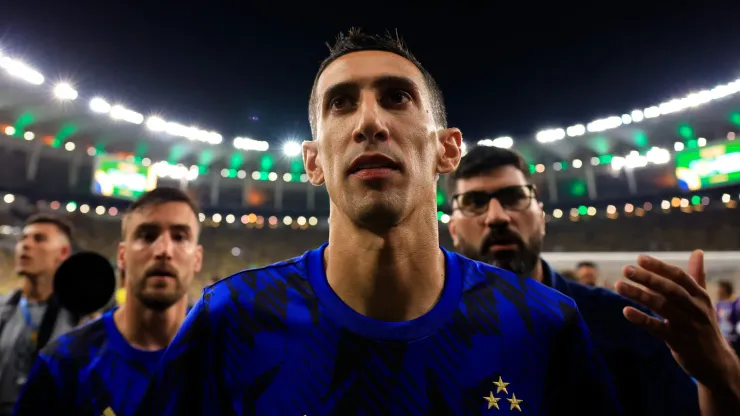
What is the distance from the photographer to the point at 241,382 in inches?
57.4

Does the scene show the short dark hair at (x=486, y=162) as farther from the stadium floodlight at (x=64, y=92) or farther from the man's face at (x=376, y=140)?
the stadium floodlight at (x=64, y=92)

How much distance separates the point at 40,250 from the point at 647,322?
5.95 m

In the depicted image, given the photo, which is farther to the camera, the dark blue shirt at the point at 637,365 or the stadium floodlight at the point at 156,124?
the stadium floodlight at the point at 156,124

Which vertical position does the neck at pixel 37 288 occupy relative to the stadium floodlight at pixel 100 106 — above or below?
below

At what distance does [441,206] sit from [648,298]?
83.5ft

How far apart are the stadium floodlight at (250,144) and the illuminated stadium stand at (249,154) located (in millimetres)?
61

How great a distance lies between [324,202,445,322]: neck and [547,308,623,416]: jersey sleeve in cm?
50

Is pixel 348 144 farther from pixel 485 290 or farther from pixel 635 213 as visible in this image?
pixel 635 213

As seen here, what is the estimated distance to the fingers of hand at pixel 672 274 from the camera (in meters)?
1.36

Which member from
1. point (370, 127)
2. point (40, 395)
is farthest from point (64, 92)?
point (370, 127)

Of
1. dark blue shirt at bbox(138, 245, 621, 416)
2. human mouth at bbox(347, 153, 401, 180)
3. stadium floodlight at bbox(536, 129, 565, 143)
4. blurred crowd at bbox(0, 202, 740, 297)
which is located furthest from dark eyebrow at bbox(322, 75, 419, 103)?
stadium floodlight at bbox(536, 129, 565, 143)

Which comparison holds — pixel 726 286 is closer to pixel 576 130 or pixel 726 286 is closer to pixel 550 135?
pixel 576 130

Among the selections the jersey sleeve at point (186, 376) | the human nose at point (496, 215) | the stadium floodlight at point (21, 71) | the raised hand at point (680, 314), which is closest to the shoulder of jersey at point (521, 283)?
the raised hand at point (680, 314)

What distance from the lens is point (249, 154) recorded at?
27062 mm
